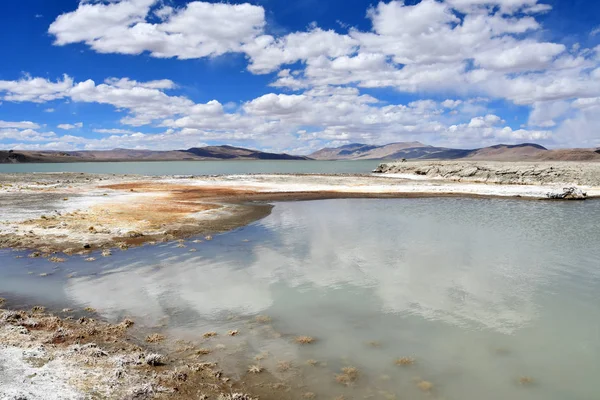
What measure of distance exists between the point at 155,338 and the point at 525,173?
227 feet

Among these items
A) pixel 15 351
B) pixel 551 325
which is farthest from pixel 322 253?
pixel 15 351

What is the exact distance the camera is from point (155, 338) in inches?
Result: 411

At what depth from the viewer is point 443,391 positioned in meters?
8.44

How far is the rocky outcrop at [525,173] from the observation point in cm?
5930

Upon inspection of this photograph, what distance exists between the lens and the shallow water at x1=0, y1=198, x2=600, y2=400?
9203 millimetres

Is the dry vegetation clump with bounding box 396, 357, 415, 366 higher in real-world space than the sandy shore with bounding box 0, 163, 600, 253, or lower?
lower

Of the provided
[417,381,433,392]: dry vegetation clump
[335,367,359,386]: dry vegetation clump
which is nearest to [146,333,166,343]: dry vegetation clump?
[335,367,359,386]: dry vegetation clump

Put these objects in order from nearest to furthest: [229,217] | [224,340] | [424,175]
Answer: [224,340] < [229,217] < [424,175]

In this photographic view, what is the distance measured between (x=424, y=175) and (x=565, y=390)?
8289 centimetres

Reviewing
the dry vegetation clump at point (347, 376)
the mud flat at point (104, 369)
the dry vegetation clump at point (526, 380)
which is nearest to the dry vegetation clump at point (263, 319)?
the mud flat at point (104, 369)

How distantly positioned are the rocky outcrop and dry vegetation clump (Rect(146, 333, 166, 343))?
6322 centimetres

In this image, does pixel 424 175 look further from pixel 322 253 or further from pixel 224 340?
pixel 224 340

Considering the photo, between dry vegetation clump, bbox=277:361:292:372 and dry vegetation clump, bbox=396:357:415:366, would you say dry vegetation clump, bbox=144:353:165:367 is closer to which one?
dry vegetation clump, bbox=277:361:292:372

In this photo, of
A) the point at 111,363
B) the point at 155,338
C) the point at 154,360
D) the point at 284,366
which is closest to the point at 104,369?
the point at 111,363
